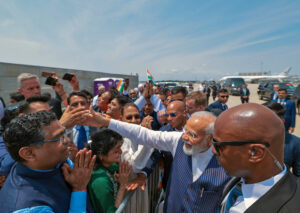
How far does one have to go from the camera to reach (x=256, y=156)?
98 cm

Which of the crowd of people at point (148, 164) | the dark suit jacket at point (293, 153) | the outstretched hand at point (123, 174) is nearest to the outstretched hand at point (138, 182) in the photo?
the crowd of people at point (148, 164)

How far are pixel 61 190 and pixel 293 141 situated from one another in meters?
2.83

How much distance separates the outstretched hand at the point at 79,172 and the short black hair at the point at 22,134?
0.99 feet

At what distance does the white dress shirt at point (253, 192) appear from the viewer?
958 millimetres

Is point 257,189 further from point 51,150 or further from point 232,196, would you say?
point 51,150

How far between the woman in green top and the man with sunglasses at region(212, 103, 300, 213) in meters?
1.01

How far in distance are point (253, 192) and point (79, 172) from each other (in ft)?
3.94

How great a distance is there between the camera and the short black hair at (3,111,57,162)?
1140 millimetres

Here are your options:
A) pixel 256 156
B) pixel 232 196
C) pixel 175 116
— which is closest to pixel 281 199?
pixel 256 156

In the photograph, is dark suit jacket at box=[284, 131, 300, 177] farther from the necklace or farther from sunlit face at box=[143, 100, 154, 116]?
sunlit face at box=[143, 100, 154, 116]

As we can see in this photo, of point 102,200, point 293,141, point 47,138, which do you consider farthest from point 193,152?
point 293,141

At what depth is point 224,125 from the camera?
1.06 metres

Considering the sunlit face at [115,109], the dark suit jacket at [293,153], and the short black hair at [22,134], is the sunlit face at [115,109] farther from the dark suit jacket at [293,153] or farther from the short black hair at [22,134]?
the dark suit jacket at [293,153]

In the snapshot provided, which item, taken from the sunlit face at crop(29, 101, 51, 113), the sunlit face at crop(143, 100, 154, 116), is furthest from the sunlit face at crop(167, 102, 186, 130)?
the sunlit face at crop(29, 101, 51, 113)
